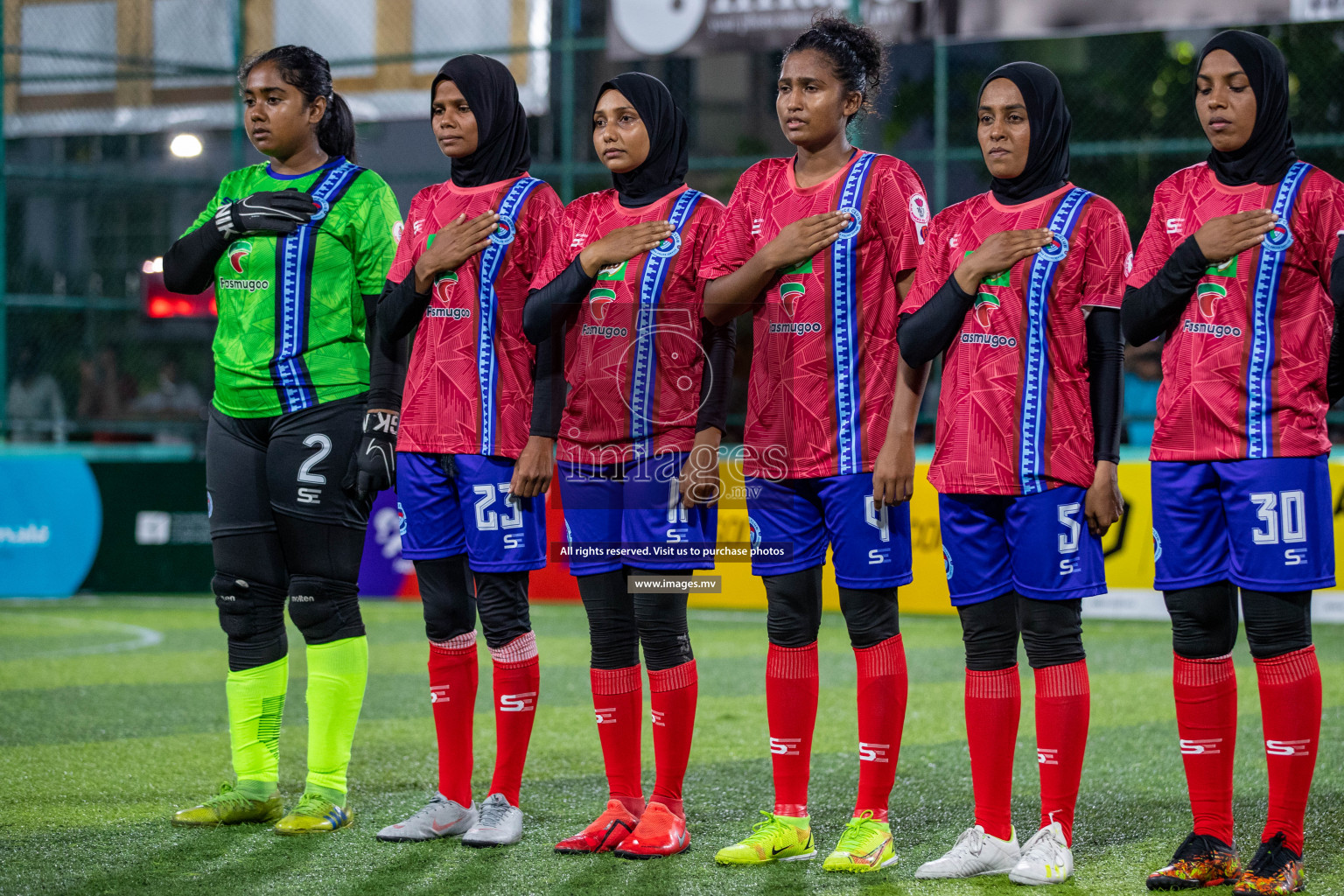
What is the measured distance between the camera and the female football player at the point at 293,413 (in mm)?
4781

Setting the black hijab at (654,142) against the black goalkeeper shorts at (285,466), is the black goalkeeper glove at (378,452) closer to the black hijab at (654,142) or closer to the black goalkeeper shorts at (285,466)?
the black goalkeeper shorts at (285,466)

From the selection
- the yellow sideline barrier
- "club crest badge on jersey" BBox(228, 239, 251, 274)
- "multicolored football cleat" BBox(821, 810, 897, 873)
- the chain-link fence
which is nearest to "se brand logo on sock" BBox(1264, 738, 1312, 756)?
"multicolored football cleat" BBox(821, 810, 897, 873)

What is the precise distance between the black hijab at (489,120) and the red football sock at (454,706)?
1.43 metres

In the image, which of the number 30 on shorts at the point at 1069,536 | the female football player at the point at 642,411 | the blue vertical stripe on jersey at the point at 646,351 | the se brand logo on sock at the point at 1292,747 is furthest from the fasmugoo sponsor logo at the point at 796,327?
the se brand logo on sock at the point at 1292,747

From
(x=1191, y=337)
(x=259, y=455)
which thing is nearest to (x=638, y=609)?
(x=259, y=455)

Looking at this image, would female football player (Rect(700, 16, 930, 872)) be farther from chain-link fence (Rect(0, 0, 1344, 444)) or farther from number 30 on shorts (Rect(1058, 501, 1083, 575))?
chain-link fence (Rect(0, 0, 1344, 444))

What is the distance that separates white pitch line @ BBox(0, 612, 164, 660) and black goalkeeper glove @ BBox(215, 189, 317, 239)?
196 inches

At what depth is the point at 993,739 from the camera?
414 cm

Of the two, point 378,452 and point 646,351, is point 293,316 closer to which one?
point 378,452

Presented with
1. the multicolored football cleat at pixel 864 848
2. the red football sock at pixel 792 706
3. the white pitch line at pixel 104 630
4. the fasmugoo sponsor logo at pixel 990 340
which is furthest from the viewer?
the white pitch line at pixel 104 630

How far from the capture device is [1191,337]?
406cm

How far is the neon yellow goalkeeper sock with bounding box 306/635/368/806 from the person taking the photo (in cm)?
482

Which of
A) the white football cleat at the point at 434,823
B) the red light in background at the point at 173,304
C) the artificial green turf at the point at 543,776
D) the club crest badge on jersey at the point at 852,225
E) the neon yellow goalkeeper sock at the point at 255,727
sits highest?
the red light in background at the point at 173,304

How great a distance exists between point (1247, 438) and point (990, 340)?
0.71 meters
